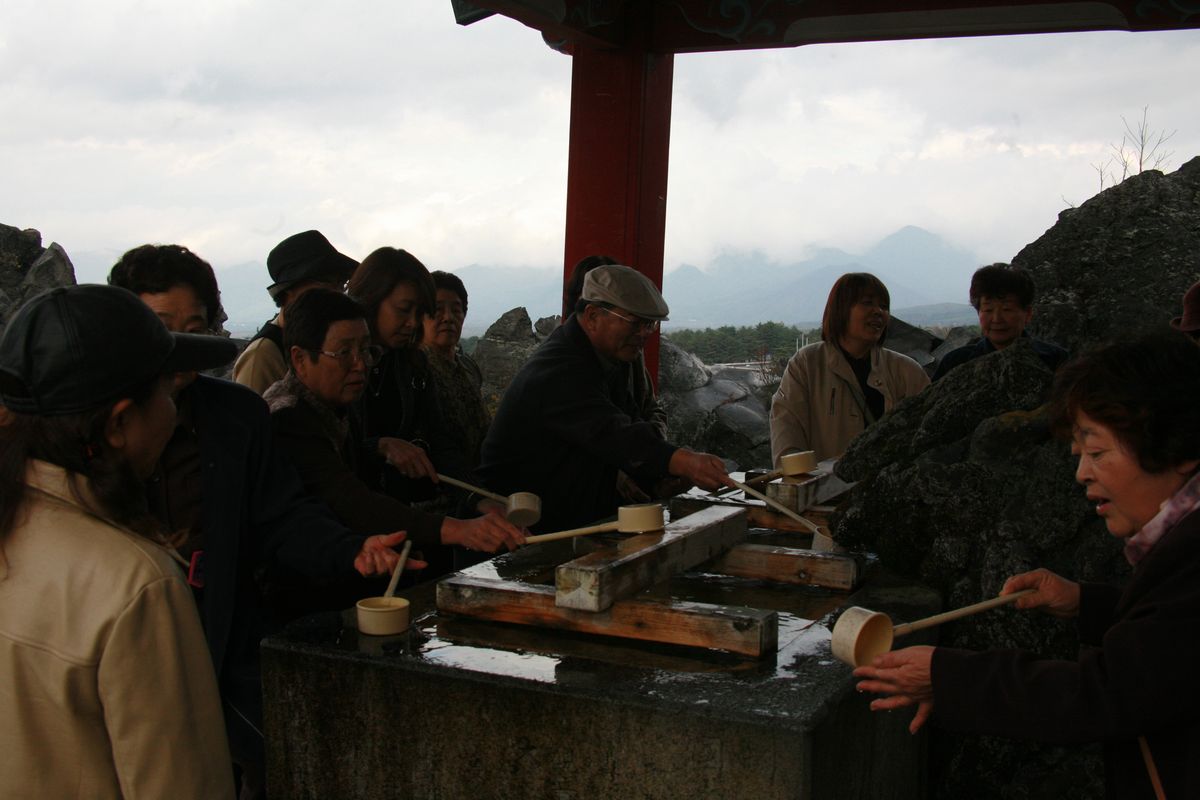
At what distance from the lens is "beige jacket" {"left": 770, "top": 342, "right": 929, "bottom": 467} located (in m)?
4.93

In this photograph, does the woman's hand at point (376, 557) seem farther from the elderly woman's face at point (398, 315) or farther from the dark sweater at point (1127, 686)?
the elderly woman's face at point (398, 315)

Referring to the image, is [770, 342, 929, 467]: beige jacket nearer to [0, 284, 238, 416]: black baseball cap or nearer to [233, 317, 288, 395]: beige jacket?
[233, 317, 288, 395]: beige jacket

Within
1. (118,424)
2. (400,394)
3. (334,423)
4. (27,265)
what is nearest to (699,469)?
(400,394)

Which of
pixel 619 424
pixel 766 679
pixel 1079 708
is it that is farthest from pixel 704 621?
pixel 619 424

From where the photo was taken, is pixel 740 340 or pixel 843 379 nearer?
pixel 843 379

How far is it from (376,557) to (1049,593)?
1.49m

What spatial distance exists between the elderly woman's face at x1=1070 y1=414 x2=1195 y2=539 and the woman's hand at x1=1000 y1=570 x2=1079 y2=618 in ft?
1.07

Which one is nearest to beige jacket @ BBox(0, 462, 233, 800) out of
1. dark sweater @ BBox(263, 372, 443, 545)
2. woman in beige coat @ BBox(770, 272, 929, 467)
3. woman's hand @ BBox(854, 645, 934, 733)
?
woman's hand @ BBox(854, 645, 934, 733)

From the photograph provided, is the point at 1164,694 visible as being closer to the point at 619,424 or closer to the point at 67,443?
the point at 67,443

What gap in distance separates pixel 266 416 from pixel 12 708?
1179 mm

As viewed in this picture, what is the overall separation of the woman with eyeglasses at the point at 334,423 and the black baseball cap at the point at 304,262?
0.77 m

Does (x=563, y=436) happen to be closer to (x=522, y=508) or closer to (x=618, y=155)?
(x=522, y=508)

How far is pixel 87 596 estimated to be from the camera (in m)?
1.54

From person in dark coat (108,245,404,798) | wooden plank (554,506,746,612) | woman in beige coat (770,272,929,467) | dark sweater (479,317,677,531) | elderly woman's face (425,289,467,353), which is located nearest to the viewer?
wooden plank (554,506,746,612)
